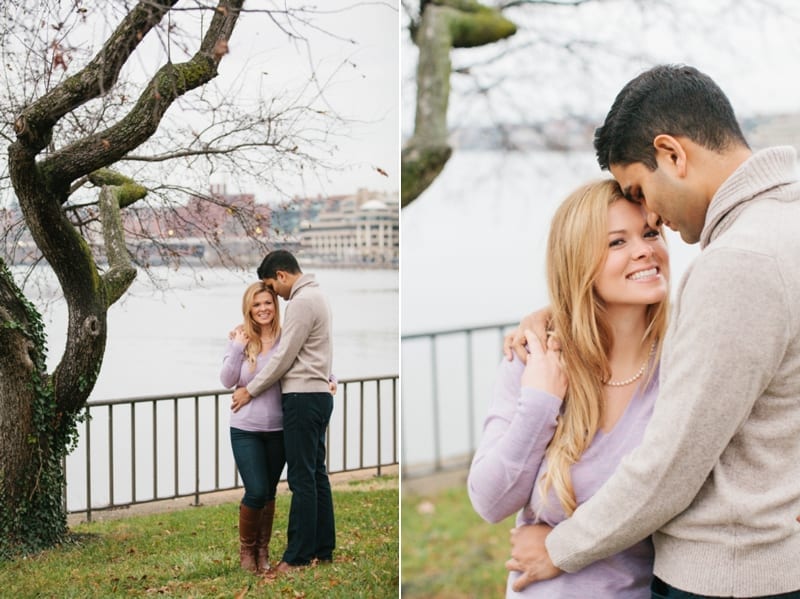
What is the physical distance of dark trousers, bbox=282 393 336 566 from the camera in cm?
280

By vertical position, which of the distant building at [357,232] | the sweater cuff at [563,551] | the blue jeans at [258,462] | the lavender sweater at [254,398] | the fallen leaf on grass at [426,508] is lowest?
the fallen leaf on grass at [426,508]

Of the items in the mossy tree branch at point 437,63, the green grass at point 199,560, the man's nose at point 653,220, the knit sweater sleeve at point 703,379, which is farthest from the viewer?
the mossy tree branch at point 437,63

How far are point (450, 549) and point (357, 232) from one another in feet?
5.09

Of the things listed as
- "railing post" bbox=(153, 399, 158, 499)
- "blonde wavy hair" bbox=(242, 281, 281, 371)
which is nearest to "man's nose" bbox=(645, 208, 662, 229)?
"blonde wavy hair" bbox=(242, 281, 281, 371)

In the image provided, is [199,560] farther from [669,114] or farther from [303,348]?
[669,114]

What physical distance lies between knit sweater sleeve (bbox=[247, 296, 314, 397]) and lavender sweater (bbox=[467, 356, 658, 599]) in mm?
1236

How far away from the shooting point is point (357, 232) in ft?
9.86

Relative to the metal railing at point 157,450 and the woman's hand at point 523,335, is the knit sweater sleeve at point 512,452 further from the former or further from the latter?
the metal railing at point 157,450

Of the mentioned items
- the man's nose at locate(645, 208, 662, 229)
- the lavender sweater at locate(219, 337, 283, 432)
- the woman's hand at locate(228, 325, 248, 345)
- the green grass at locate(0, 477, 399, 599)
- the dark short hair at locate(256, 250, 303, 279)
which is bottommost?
the green grass at locate(0, 477, 399, 599)

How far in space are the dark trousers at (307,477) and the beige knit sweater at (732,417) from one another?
1.53 m

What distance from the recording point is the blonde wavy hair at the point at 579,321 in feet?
5.08

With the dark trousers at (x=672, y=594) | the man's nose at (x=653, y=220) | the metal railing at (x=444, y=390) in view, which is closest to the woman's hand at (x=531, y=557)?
the dark trousers at (x=672, y=594)

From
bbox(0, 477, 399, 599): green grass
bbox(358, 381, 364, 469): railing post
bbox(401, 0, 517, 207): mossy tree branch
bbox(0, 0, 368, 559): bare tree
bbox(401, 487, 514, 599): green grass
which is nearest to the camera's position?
bbox(0, 0, 368, 559): bare tree

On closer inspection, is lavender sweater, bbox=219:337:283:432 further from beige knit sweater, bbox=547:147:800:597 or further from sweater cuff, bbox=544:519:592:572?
beige knit sweater, bbox=547:147:800:597
